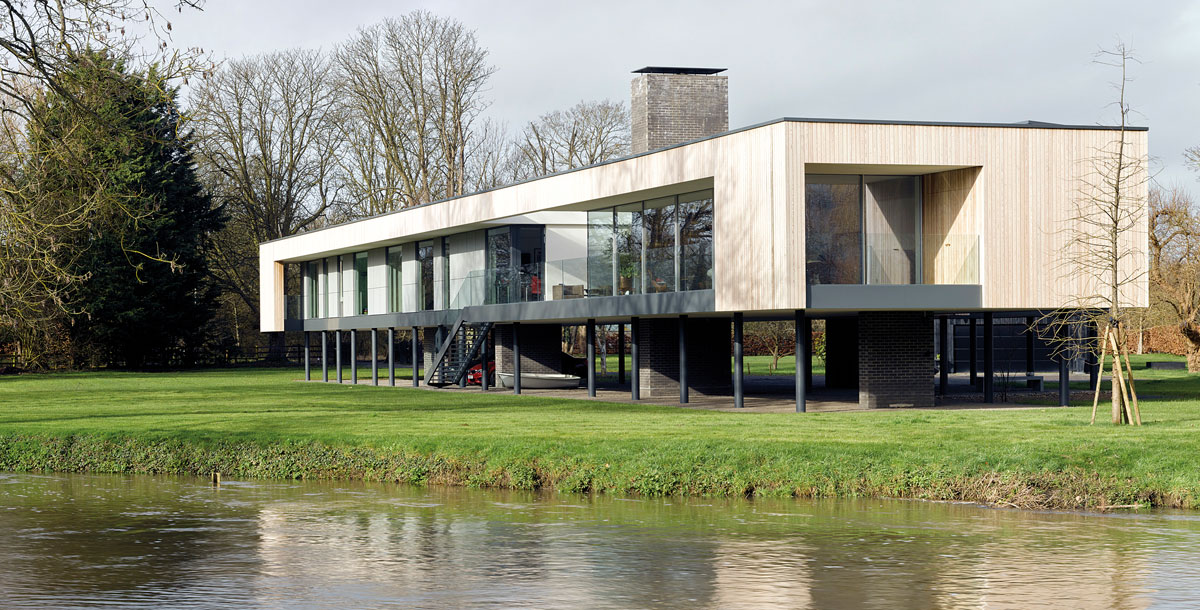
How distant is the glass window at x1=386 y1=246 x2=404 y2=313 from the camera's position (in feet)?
138

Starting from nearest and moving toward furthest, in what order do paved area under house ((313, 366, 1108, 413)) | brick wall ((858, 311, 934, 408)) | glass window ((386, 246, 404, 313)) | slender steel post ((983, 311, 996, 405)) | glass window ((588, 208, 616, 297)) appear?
paved area under house ((313, 366, 1108, 413)) → brick wall ((858, 311, 934, 408)) → slender steel post ((983, 311, 996, 405)) → glass window ((588, 208, 616, 297)) → glass window ((386, 246, 404, 313))

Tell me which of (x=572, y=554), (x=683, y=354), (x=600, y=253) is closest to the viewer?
(x=572, y=554)

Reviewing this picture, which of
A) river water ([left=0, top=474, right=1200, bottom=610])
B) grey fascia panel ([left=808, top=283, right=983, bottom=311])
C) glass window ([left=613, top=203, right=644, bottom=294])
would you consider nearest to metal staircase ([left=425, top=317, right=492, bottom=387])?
glass window ([left=613, top=203, right=644, bottom=294])

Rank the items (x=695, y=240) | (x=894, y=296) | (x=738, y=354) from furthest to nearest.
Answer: (x=695, y=240), (x=738, y=354), (x=894, y=296)

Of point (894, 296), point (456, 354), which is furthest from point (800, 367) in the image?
point (456, 354)

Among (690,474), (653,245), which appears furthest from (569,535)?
(653,245)

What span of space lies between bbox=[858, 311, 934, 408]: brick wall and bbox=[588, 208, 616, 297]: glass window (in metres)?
6.06

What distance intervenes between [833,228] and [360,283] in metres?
23.5

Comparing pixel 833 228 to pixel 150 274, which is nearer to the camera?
pixel 833 228

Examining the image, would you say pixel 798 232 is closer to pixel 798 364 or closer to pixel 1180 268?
pixel 798 364

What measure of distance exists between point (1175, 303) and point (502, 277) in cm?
2528

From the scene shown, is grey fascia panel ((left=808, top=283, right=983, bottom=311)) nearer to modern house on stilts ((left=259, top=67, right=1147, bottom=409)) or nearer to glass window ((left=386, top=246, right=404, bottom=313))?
modern house on stilts ((left=259, top=67, right=1147, bottom=409))

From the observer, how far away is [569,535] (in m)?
14.0

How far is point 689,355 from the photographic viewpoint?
1337 inches
